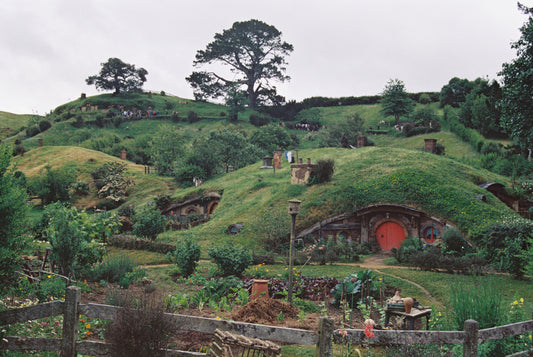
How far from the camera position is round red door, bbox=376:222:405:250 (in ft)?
85.4

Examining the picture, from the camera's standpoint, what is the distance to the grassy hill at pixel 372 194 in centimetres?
2548

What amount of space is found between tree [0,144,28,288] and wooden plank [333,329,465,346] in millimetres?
5274

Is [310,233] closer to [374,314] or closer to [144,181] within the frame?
[374,314]

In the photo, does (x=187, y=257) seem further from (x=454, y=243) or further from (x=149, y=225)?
(x=454, y=243)

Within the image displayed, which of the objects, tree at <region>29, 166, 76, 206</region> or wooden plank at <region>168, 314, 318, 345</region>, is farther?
tree at <region>29, 166, 76, 206</region>

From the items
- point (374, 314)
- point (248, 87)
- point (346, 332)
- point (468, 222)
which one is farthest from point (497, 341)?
point (248, 87)

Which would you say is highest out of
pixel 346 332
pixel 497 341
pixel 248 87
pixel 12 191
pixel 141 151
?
pixel 248 87

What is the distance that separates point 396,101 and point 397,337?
208 feet

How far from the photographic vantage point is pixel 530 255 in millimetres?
15031

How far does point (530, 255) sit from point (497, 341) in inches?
366

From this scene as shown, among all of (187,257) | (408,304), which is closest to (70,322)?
(408,304)

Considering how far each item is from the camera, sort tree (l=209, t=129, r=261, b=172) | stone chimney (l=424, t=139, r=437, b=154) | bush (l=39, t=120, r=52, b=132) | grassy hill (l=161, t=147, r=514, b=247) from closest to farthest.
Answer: grassy hill (l=161, t=147, r=514, b=247), stone chimney (l=424, t=139, r=437, b=154), tree (l=209, t=129, r=261, b=172), bush (l=39, t=120, r=52, b=132)

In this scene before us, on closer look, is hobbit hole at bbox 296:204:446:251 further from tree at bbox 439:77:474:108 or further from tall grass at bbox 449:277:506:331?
tree at bbox 439:77:474:108

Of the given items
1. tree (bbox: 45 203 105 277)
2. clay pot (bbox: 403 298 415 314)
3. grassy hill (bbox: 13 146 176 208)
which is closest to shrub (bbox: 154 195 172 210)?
grassy hill (bbox: 13 146 176 208)
